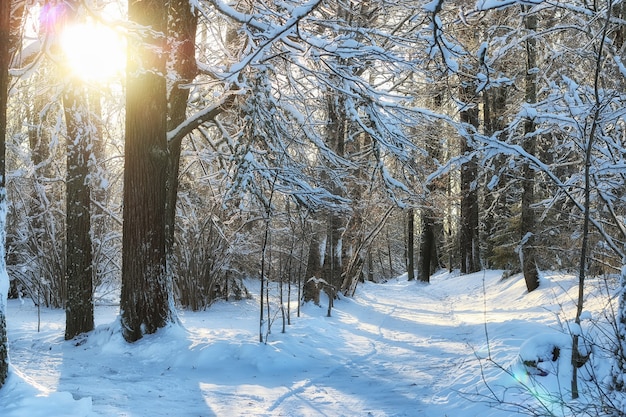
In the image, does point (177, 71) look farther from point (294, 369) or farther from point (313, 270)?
point (313, 270)

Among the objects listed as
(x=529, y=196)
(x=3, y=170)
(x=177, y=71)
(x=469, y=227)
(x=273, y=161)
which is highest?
(x=177, y=71)

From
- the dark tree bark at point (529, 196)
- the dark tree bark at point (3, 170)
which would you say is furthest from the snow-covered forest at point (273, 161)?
the dark tree bark at point (529, 196)

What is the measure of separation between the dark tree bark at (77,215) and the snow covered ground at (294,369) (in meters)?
0.44

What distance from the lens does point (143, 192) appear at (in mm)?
6539

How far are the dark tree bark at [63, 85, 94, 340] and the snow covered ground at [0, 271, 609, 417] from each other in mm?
437

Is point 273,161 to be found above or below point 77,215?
above

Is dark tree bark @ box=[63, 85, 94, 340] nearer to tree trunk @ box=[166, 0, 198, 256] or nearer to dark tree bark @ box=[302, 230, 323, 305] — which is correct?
tree trunk @ box=[166, 0, 198, 256]

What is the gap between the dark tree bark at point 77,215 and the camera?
24.2 ft

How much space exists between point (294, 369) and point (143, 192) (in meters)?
3.08

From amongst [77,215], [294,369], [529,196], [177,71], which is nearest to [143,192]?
[77,215]

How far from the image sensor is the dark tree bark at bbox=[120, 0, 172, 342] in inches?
256

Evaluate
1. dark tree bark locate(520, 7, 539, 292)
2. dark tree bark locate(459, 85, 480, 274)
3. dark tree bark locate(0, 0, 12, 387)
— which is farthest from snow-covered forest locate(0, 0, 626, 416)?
dark tree bark locate(459, 85, 480, 274)

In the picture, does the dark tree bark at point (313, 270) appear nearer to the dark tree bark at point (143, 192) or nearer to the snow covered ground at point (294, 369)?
the snow covered ground at point (294, 369)

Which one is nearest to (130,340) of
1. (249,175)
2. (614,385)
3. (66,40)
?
(249,175)
